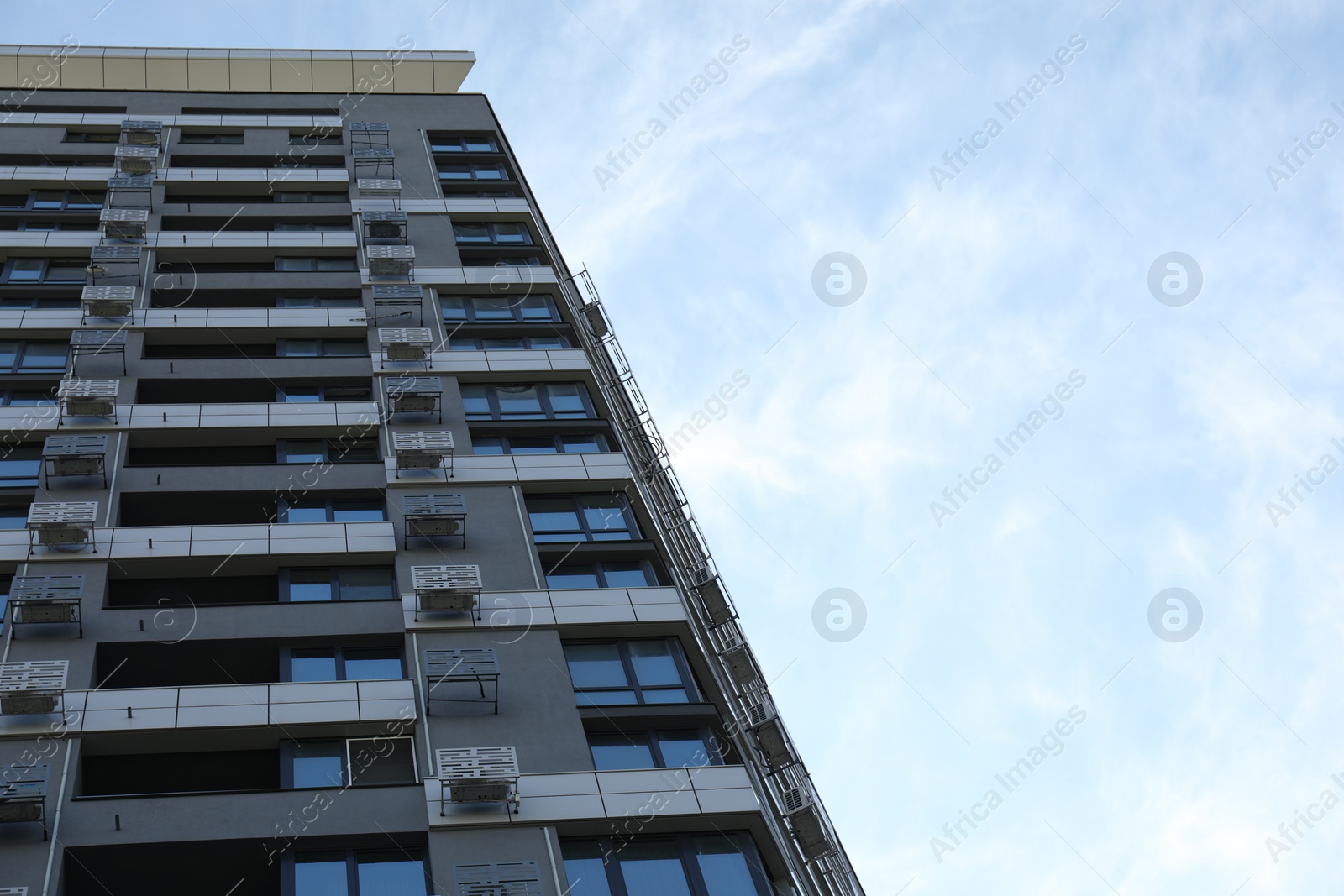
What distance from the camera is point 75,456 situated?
32969mm

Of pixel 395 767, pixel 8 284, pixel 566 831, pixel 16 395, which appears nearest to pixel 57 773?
pixel 395 767

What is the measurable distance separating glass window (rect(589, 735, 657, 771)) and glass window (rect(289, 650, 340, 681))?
5612mm

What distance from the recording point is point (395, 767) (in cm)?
2702

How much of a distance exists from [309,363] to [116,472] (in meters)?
7.22

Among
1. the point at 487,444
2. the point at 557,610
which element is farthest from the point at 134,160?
the point at 557,610

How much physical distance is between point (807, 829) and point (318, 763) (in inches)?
407

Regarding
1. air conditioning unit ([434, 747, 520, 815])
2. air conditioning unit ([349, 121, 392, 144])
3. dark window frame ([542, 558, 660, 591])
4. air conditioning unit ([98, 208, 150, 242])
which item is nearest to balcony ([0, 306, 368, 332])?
air conditioning unit ([98, 208, 150, 242])

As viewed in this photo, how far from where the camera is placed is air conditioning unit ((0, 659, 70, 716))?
84.4 feet

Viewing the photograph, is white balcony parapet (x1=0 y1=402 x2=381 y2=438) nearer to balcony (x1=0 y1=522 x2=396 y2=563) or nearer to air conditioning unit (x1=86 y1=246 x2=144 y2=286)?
balcony (x1=0 y1=522 x2=396 y2=563)

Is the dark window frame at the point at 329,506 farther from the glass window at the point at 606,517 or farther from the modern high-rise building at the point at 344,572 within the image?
the glass window at the point at 606,517

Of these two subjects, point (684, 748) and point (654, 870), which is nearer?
point (654, 870)

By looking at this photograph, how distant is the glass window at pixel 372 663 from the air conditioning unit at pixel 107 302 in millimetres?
16057

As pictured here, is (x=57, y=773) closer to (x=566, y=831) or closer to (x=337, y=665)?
(x=337, y=665)

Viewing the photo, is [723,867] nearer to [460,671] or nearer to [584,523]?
[460,671]
